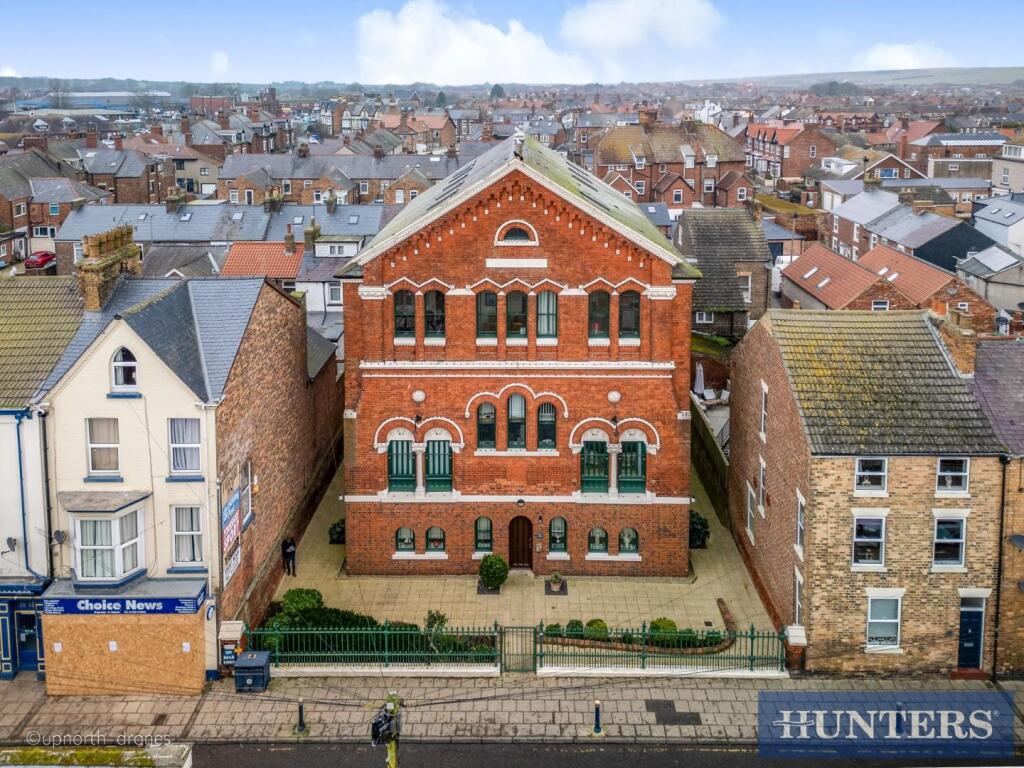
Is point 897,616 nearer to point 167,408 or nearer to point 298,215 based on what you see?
point 167,408

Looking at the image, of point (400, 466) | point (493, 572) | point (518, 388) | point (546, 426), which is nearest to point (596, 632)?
point (493, 572)

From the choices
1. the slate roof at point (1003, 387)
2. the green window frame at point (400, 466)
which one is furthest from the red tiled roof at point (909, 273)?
the green window frame at point (400, 466)

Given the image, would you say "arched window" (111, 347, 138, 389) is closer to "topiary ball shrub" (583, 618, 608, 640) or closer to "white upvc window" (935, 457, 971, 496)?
"topiary ball shrub" (583, 618, 608, 640)

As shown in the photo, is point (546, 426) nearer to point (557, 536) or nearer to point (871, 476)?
point (557, 536)

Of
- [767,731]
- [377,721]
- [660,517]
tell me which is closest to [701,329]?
[660,517]

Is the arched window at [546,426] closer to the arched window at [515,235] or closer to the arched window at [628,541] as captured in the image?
the arched window at [628,541]

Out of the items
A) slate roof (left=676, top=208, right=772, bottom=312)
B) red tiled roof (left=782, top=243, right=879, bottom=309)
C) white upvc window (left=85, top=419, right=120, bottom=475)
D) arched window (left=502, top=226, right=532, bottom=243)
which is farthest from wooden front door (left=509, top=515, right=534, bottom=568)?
red tiled roof (left=782, top=243, right=879, bottom=309)
